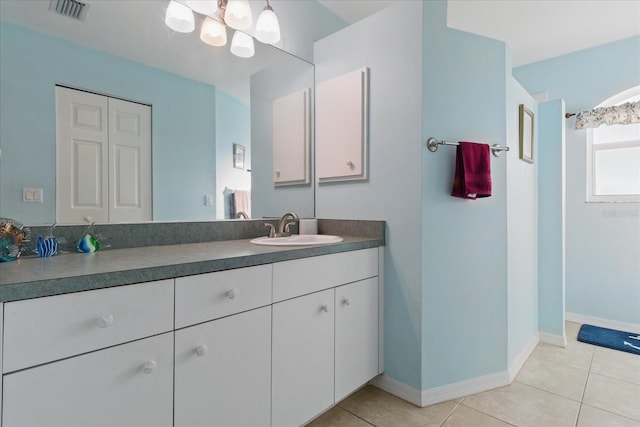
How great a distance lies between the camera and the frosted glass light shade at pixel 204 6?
64.9 inches

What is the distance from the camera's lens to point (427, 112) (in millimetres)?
1732

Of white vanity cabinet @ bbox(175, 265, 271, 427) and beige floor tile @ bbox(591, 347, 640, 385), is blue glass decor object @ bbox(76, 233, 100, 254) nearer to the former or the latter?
white vanity cabinet @ bbox(175, 265, 271, 427)

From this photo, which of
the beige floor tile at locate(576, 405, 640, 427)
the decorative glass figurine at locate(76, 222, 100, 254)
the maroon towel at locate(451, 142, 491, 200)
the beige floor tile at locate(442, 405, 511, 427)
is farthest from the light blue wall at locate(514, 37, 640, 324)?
the decorative glass figurine at locate(76, 222, 100, 254)

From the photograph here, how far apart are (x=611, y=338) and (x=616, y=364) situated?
602 mm

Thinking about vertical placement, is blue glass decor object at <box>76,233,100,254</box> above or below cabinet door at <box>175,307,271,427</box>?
above

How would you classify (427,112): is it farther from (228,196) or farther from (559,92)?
(559,92)

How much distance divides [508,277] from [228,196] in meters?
1.74

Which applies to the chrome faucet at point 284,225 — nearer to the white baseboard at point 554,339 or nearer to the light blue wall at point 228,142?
the light blue wall at point 228,142

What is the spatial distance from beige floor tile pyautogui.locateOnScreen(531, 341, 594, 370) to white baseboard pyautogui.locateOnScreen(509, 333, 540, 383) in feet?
0.13

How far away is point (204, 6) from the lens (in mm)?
1673

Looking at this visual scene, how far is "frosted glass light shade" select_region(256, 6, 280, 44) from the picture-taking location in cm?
192

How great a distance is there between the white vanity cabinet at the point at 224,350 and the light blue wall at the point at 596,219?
3344 millimetres

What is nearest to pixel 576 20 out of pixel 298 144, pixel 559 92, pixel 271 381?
pixel 559 92

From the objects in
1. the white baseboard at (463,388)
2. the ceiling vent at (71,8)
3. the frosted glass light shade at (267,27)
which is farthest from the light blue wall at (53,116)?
the white baseboard at (463,388)
